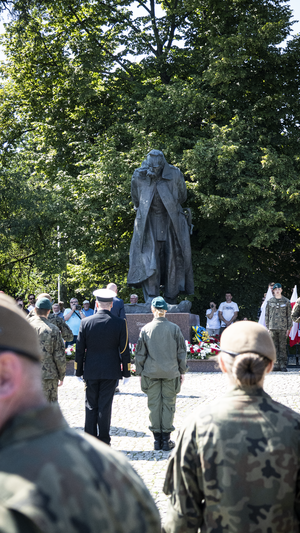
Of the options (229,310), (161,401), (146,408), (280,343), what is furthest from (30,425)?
(229,310)

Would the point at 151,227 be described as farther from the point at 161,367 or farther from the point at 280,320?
the point at 161,367

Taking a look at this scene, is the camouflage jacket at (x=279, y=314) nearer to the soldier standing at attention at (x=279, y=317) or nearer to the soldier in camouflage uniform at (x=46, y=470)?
the soldier standing at attention at (x=279, y=317)

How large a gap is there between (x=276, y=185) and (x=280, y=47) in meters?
5.90

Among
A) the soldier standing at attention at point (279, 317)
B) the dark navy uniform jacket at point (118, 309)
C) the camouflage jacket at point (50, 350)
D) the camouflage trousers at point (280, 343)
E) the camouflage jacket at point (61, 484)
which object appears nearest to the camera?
the camouflage jacket at point (61, 484)

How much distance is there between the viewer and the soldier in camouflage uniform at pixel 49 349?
6.01 meters

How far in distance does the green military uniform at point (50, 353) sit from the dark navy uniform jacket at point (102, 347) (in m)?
0.22

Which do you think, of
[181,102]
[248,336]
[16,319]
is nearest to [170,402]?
[248,336]

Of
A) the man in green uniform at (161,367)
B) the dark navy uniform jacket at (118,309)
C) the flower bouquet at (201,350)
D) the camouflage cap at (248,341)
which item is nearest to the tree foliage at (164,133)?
the flower bouquet at (201,350)

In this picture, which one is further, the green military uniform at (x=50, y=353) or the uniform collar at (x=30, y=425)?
the green military uniform at (x=50, y=353)

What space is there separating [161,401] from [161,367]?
1.39 ft

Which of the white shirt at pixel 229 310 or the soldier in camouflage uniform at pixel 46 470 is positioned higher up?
the white shirt at pixel 229 310

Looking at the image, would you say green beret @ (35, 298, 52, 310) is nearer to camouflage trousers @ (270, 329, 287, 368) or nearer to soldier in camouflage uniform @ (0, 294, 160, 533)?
soldier in camouflage uniform @ (0, 294, 160, 533)

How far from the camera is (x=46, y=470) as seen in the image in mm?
1027

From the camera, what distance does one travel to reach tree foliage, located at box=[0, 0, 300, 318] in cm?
1895
